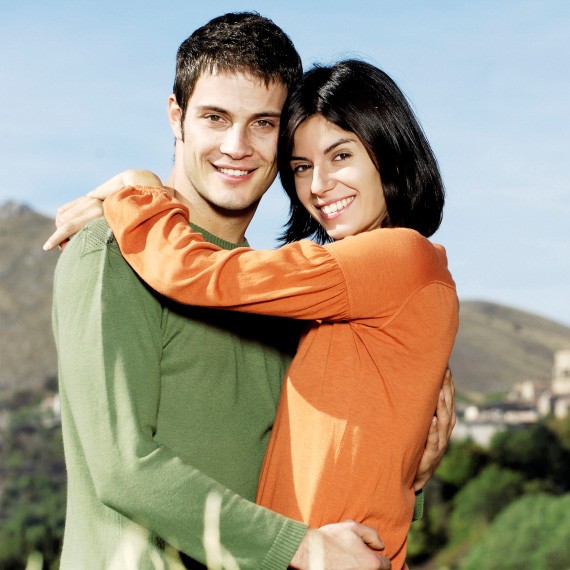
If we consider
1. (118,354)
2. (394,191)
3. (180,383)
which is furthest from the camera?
(394,191)

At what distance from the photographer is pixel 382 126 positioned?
103 inches

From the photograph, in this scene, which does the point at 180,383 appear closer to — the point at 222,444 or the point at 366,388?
the point at 222,444

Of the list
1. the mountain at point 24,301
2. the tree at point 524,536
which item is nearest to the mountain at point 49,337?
the mountain at point 24,301

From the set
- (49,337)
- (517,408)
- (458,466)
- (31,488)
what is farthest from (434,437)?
(49,337)

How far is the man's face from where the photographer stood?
2.64 meters

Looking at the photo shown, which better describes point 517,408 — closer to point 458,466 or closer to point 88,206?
point 458,466

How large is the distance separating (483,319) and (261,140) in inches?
4413

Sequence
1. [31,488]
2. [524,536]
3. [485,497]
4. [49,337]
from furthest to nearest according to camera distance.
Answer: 1. [49,337]
2. [31,488]
3. [485,497]
4. [524,536]

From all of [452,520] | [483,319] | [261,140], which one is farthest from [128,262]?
[483,319]

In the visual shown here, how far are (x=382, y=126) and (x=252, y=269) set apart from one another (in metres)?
0.61

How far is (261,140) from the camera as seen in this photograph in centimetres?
272

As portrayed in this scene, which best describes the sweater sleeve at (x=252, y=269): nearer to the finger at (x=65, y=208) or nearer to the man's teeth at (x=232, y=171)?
the finger at (x=65, y=208)

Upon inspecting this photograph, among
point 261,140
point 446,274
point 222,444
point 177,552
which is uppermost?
point 261,140

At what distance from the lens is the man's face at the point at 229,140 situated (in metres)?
2.64
